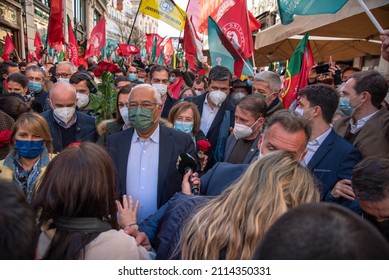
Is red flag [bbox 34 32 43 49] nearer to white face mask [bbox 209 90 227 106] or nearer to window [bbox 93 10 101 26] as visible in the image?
white face mask [bbox 209 90 227 106]

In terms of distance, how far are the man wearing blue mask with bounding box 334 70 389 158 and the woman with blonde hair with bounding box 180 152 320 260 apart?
161 centimetres

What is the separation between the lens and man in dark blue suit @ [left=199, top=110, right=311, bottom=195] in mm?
1986

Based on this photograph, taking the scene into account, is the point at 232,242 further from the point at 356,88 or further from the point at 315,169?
the point at 356,88

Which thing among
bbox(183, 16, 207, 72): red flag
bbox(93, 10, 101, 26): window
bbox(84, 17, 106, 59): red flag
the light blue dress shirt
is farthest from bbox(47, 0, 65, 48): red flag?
bbox(93, 10, 101, 26): window

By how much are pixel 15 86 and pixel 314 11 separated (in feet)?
12.6

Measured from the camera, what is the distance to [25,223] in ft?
2.60

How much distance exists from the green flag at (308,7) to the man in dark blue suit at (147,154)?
199 cm

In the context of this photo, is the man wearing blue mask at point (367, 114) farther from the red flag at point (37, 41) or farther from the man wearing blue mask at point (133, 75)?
the red flag at point (37, 41)

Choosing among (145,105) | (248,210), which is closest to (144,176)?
(145,105)

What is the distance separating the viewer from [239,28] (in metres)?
4.83

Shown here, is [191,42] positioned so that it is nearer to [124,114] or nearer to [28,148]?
[124,114]

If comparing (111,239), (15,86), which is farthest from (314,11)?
(15,86)

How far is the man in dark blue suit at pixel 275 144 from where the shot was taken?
1.99 m

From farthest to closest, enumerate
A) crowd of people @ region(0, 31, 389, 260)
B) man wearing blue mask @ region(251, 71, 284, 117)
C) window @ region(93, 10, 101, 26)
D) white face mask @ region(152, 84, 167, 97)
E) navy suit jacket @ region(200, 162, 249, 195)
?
window @ region(93, 10, 101, 26) < white face mask @ region(152, 84, 167, 97) < man wearing blue mask @ region(251, 71, 284, 117) < navy suit jacket @ region(200, 162, 249, 195) < crowd of people @ region(0, 31, 389, 260)
